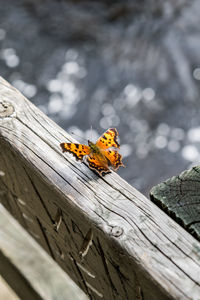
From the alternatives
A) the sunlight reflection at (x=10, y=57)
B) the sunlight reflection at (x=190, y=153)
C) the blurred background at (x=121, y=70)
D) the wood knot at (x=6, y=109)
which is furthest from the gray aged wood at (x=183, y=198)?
the sunlight reflection at (x=10, y=57)

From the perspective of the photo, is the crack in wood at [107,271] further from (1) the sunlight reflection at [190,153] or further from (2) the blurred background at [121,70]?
(1) the sunlight reflection at [190,153]

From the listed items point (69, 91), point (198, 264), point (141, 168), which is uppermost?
point (69, 91)

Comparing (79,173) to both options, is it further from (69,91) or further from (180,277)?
(69,91)

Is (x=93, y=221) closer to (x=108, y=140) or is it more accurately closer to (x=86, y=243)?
(x=86, y=243)

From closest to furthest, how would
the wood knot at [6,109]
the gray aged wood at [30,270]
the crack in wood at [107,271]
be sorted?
the gray aged wood at [30,270] → the crack in wood at [107,271] → the wood knot at [6,109]

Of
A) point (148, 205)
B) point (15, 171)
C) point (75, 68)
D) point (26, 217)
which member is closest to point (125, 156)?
point (75, 68)

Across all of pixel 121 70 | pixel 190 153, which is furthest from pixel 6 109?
pixel 121 70
